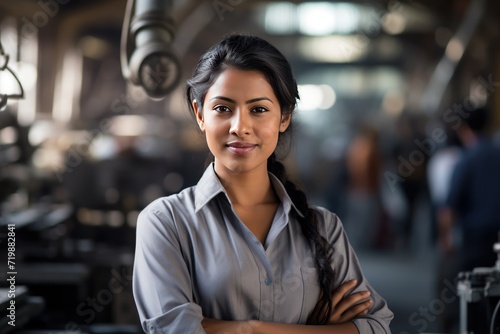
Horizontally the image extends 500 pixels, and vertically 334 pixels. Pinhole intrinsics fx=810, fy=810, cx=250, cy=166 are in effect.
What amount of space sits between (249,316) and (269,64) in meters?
0.54

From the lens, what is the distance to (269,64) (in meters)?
1.72

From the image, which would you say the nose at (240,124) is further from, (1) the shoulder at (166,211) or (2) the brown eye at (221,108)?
(1) the shoulder at (166,211)

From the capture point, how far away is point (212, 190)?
1.78 metres

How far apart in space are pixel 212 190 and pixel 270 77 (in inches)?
11.0

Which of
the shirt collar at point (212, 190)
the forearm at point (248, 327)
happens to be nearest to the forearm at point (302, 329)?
the forearm at point (248, 327)

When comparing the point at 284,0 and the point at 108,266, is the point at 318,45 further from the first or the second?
the point at 108,266

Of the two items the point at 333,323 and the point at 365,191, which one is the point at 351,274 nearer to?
the point at 333,323

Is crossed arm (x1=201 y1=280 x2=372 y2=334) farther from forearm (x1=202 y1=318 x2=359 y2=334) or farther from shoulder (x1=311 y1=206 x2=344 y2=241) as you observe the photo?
shoulder (x1=311 y1=206 x2=344 y2=241)

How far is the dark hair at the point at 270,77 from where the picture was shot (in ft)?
5.66

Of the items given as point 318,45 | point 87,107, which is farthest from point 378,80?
point 87,107

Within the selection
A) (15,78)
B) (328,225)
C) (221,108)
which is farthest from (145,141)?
(221,108)

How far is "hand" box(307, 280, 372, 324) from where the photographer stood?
181 cm

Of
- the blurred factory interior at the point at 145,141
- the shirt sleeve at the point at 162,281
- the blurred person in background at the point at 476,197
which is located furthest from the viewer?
the blurred person in background at the point at 476,197

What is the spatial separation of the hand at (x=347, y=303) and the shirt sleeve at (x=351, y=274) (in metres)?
0.01
